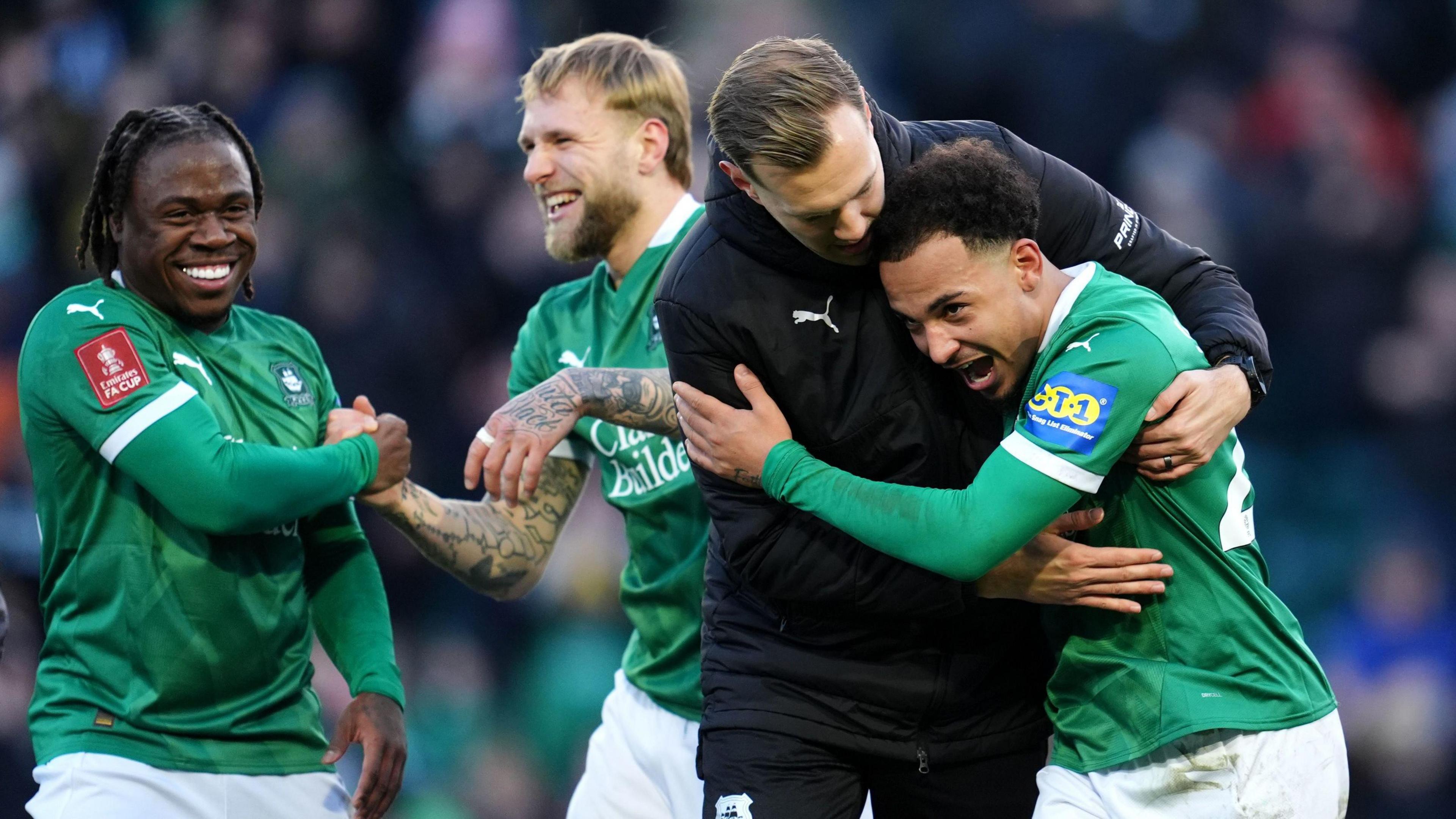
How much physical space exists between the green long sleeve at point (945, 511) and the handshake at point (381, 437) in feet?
3.76

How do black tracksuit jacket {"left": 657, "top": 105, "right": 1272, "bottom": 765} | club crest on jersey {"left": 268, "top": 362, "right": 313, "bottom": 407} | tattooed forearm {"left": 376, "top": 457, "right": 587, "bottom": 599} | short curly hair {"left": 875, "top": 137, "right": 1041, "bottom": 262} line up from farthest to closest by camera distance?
tattooed forearm {"left": 376, "top": 457, "right": 587, "bottom": 599} < club crest on jersey {"left": 268, "top": 362, "right": 313, "bottom": 407} < black tracksuit jacket {"left": 657, "top": 105, "right": 1272, "bottom": 765} < short curly hair {"left": 875, "top": 137, "right": 1041, "bottom": 262}

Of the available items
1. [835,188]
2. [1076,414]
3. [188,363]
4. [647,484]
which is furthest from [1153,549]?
[188,363]

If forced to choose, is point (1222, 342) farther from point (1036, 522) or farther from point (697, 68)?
point (697, 68)

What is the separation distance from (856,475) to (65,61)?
Result: 7.77 meters

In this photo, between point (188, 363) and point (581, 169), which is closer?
point (188, 363)

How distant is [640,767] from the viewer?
4.44 metres

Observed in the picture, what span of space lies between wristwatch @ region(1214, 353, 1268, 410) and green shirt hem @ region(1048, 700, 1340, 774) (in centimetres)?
65

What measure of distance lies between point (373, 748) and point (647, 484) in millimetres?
1030

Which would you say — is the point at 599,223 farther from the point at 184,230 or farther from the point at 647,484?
the point at 184,230

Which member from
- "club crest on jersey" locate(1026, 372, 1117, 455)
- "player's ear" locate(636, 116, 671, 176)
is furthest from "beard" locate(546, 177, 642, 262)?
"club crest on jersey" locate(1026, 372, 1117, 455)

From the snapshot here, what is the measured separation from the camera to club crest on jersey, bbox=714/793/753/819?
3479 mm

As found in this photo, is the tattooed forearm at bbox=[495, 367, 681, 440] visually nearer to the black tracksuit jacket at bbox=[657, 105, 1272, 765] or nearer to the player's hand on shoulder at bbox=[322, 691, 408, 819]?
the black tracksuit jacket at bbox=[657, 105, 1272, 765]

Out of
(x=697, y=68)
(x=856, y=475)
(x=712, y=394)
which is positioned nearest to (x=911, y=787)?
(x=856, y=475)

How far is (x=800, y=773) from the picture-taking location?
3525 millimetres
